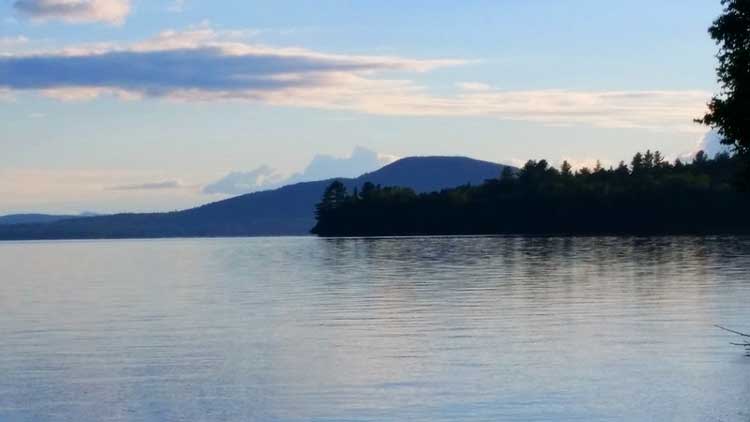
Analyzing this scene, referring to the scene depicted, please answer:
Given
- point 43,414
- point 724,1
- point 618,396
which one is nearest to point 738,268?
point 724,1

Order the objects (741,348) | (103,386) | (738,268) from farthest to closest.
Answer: (738,268) → (741,348) → (103,386)

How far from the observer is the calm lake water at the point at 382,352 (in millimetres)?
34156

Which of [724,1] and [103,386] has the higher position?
[724,1]

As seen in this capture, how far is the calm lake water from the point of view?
3416 centimetres

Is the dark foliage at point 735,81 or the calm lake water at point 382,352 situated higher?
the dark foliage at point 735,81

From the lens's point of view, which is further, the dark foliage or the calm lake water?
the dark foliage

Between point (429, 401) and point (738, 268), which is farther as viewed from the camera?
point (738, 268)

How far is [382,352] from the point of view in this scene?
45750 millimetres

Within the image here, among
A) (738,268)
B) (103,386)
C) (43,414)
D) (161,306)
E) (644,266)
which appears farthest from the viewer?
(644,266)

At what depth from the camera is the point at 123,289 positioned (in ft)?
297

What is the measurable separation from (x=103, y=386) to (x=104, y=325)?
21.4 metres

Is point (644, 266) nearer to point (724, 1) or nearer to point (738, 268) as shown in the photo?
point (738, 268)

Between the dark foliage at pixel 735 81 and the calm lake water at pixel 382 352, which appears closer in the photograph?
the calm lake water at pixel 382 352

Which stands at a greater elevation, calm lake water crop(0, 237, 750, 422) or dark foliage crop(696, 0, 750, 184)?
dark foliage crop(696, 0, 750, 184)
